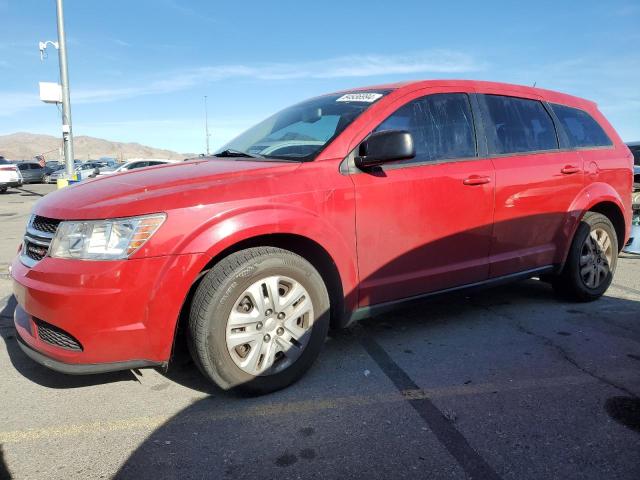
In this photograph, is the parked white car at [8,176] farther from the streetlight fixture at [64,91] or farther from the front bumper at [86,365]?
the front bumper at [86,365]

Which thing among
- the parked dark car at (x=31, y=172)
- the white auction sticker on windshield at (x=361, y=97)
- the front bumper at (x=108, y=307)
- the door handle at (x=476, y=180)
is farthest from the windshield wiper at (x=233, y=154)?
the parked dark car at (x=31, y=172)

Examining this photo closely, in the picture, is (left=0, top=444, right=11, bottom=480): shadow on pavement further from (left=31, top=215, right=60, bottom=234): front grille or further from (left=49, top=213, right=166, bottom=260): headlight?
(left=31, top=215, right=60, bottom=234): front grille

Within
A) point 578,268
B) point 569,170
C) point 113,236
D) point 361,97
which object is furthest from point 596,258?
point 113,236

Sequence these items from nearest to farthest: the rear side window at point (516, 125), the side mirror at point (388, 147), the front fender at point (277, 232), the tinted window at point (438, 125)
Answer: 1. the front fender at point (277, 232)
2. the side mirror at point (388, 147)
3. the tinted window at point (438, 125)
4. the rear side window at point (516, 125)

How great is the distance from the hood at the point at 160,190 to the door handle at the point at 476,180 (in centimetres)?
127

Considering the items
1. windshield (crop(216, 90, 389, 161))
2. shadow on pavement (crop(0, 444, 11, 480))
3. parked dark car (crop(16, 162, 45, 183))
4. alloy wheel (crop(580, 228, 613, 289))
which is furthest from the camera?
parked dark car (crop(16, 162, 45, 183))

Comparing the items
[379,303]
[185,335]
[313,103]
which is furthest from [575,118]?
[185,335]

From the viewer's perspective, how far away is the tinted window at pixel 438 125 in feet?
11.0

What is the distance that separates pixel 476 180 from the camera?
3.49m

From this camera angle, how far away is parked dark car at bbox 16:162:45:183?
29.2m

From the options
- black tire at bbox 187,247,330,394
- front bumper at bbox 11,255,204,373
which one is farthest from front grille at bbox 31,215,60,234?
black tire at bbox 187,247,330,394

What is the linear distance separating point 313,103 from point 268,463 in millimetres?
2677

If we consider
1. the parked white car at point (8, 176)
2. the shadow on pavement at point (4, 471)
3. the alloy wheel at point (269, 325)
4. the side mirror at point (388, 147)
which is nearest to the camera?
the shadow on pavement at point (4, 471)

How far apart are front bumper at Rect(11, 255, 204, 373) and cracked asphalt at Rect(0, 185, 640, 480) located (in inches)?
14.1
